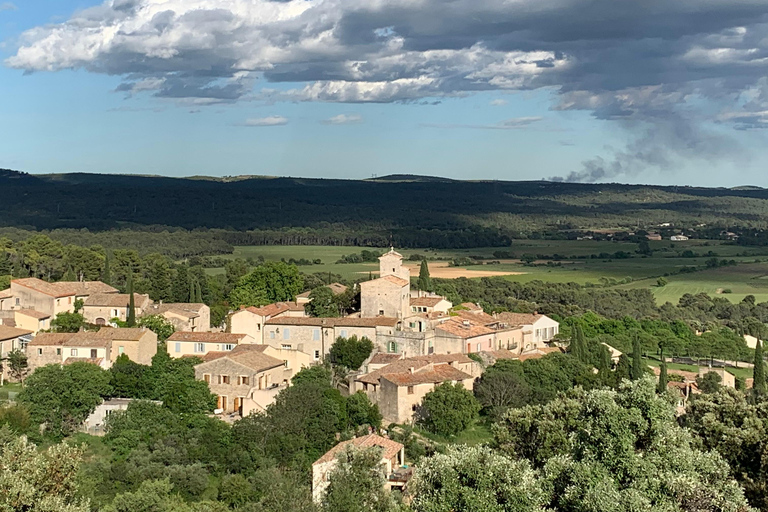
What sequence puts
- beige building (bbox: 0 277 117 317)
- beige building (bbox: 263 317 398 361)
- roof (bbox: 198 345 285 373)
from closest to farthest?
roof (bbox: 198 345 285 373) < beige building (bbox: 263 317 398 361) < beige building (bbox: 0 277 117 317)

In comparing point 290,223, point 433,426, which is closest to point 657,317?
point 433,426

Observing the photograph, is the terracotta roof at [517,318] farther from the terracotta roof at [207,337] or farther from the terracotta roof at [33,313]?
the terracotta roof at [33,313]

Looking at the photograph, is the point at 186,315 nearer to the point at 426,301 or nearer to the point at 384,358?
the point at 384,358

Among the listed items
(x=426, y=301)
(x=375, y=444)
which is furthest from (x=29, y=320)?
(x=375, y=444)

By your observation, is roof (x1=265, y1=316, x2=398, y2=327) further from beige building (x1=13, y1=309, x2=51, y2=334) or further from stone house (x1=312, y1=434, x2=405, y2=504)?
beige building (x1=13, y1=309, x2=51, y2=334)

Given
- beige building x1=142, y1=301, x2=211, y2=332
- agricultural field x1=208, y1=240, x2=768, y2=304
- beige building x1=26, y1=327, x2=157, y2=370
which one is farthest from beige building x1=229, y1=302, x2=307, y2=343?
agricultural field x1=208, y1=240, x2=768, y2=304

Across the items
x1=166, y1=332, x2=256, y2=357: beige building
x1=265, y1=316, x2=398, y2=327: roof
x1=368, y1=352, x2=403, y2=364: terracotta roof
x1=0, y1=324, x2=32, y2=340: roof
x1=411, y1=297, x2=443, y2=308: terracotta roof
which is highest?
x1=411, y1=297, x2=443, y2=308: terracotta roof

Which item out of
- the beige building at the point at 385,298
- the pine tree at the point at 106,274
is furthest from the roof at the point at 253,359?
the pine tree at the point at 106,274
